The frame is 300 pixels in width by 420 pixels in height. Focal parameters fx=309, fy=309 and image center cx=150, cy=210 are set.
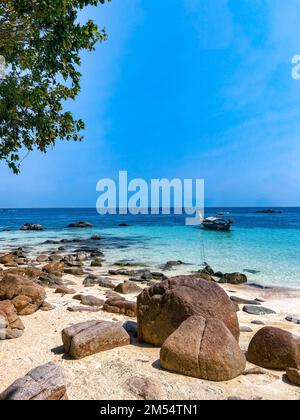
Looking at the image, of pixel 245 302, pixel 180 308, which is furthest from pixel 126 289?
pixel 180 308

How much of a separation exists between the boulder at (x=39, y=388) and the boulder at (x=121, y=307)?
3998 mm

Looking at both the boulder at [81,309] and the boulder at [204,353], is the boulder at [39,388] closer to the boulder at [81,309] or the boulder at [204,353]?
the boulder at [204,353]

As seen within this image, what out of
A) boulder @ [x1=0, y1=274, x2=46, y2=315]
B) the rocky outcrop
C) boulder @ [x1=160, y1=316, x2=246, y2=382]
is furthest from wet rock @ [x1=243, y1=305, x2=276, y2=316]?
boulder @ [x1=0, y1=274, x2=46, y2=315]

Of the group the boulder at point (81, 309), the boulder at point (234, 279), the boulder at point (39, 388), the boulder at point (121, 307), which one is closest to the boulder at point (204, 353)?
the boulder at point (39, 388)

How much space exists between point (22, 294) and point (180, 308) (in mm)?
4450

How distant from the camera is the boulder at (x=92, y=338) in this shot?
17.1 feet

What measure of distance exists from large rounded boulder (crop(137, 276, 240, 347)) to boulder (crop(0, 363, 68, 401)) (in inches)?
89.6

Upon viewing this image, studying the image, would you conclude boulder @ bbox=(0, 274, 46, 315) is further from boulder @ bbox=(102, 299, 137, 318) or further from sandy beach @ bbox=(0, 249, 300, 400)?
boulder @ bbox=(102, 299, 137, 318)

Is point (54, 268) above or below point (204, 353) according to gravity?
below

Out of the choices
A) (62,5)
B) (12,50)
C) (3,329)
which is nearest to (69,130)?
(12,50)

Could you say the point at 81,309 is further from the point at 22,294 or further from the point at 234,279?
the point at 234,279

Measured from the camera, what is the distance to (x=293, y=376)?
4551mm

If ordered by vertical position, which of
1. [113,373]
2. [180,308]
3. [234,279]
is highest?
[180,308]

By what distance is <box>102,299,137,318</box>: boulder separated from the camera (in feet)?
26.2
